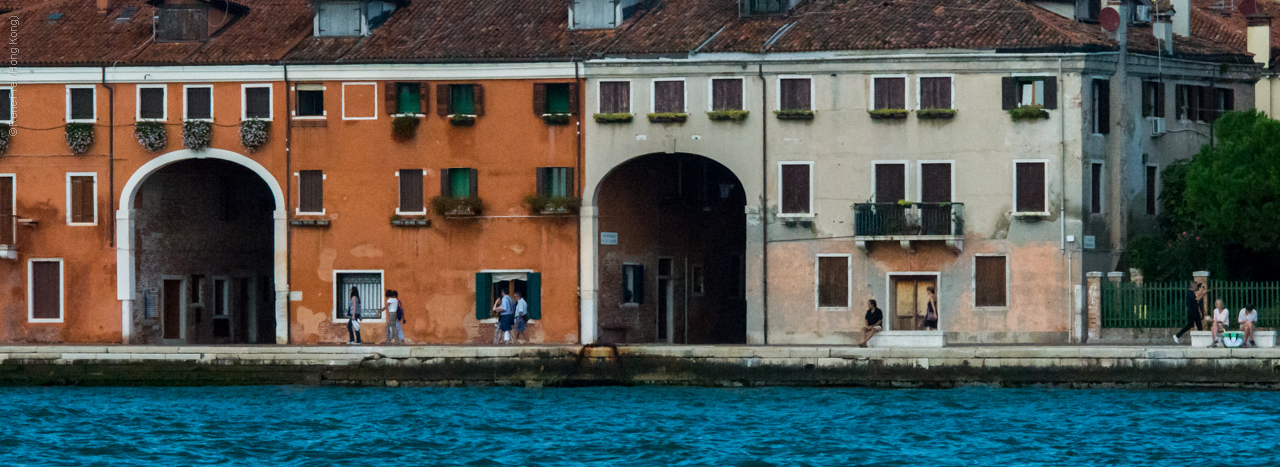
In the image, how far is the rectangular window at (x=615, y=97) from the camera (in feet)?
166

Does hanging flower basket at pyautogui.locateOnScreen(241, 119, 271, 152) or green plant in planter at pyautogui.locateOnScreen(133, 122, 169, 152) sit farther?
green plant in planter at pyautogui.locateOnScreen(133, 122, 169, 152)

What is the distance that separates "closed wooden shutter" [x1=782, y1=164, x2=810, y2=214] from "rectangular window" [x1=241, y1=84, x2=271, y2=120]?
11.5 meters

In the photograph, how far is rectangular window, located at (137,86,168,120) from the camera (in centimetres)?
5194

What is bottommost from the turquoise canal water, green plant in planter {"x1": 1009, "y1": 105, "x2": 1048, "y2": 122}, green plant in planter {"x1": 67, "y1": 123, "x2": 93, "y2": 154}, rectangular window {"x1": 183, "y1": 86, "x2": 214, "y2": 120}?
the turquoise canal water

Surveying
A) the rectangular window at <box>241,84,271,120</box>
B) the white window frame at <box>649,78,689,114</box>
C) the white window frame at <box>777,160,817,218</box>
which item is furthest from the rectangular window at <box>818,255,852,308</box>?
the rectangular window at <box>241,84,271,120</box>

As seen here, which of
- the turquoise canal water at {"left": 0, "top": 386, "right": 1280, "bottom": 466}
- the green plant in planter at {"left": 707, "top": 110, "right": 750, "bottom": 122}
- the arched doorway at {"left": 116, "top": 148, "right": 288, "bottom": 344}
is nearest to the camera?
the turquoise canal water at {"left": 0, "top": 386, "right": 1280, "bottom": 466}

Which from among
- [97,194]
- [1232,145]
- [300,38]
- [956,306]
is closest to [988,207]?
[956,306]

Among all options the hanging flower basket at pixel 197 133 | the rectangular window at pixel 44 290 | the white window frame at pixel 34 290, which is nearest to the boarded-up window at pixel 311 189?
the hanging flower basket at pixel 197 133

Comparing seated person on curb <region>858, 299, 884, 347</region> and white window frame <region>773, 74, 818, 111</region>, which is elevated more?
white window frame <region>773, 74, 818, 111</region>

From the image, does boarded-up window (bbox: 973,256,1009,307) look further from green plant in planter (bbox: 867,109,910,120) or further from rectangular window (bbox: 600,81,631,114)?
rectangular window (bbox: 600,81,631,114)

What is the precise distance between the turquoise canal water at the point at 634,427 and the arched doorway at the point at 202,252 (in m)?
6.34

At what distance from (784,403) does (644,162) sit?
1121 centimetres

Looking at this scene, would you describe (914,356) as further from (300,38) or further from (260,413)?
(300,38)

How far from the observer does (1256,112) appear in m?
50.3
